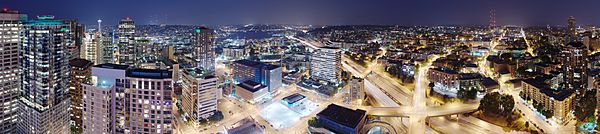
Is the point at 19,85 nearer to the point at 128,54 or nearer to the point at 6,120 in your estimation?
the point at 6,120

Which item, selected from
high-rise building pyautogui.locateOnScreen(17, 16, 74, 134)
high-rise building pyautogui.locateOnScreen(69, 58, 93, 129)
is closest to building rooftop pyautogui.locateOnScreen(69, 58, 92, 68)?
high-rise building pyautogui.locateOnScreen(69, 58, 93, 129)

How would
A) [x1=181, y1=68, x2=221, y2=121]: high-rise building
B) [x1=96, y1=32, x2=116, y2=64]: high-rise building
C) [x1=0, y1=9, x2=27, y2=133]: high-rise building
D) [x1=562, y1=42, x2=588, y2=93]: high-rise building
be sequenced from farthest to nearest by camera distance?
[x1=96, y1=32, x2=116, y2=64]: high-rise building, [x1=562, y1=42, x2=588, y2=93]: high-rise building, [x1=181, y1=68, x2=221, y2=121]: high-rise building, [x1=0, y1=9, x2=27, y2=133]: high-rise building

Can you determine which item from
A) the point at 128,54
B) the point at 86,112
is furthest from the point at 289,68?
the point at 86,112

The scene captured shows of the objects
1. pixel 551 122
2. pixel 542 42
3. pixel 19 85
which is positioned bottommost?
pixel 551 122

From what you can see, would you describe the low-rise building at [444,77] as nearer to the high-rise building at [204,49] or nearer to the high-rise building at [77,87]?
the high-rise building at [204,49]

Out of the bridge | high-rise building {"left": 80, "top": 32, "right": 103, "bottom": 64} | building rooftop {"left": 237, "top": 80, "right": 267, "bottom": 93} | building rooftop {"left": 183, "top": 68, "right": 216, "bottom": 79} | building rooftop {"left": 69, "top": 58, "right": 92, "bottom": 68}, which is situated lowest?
the bridge

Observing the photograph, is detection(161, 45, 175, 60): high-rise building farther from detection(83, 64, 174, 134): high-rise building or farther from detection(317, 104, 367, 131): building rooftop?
detection(83, 64, 174, 134): high-rise building

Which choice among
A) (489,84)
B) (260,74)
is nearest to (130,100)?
(260,74)
